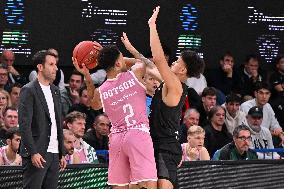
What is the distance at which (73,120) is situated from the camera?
1254 cm

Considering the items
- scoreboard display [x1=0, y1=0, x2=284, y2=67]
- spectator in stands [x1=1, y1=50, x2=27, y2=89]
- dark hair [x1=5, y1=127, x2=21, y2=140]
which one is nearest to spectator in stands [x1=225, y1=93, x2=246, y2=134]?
scoreboard display [x1=0, y1=0, x2=284, y2=67]

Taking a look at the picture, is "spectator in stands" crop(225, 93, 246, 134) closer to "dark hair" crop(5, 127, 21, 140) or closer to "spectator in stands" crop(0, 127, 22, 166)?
"dark hair" crop(5, 127, 21, 140)

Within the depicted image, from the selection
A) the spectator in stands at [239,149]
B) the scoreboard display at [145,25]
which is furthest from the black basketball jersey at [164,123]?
the scoreboard display at [145,25]

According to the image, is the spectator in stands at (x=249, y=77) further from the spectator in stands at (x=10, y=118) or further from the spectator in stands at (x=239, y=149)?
the spectator in stands at (x=10, y=118)

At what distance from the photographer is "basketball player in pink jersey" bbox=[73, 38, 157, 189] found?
912 cm

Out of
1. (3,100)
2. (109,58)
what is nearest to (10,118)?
(3,100)

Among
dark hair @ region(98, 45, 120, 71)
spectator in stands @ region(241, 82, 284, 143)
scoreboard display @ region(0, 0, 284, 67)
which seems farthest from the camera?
scoreboard display @ region(0, 0, 284, 67)

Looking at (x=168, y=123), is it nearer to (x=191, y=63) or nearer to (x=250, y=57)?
(x=191, y=63)

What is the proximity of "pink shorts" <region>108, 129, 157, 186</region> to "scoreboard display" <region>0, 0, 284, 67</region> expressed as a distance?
21.4 ft

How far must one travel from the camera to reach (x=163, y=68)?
29.1 feet

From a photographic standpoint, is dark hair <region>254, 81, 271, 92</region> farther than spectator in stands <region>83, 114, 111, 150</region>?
Yes

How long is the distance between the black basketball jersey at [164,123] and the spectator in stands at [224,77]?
6.84 m

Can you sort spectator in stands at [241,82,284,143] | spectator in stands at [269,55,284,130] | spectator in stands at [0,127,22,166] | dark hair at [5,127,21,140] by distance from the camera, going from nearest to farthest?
spectator in stands at [0,127,22,166] < dark hair at [5,127,21,140] < spectator in stands at [241,82,284,143] < spectator in stands at [269,55,284,130]

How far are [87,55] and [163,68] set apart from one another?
4.74 ft
